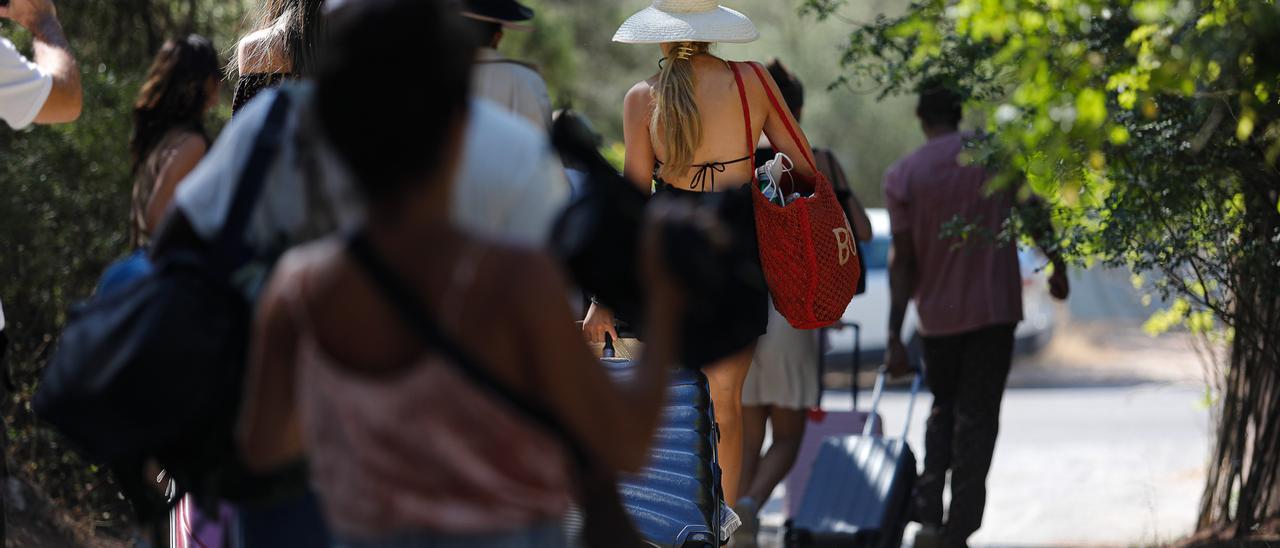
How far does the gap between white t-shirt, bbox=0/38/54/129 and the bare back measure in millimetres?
1807

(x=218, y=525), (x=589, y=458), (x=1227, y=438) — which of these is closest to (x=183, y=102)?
(x=218, y=525)

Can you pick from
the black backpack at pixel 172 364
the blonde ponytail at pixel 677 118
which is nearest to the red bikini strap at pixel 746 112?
the blonde ponytail at pixel 677 118

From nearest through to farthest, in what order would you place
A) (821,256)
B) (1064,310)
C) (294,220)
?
(294,220), (821,256), (1064,310)

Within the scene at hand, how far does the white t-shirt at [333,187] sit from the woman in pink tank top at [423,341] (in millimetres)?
67

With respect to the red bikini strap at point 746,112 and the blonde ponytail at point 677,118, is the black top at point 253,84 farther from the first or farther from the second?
the red bikini strap at point 746,112

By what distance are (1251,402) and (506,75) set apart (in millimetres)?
3008

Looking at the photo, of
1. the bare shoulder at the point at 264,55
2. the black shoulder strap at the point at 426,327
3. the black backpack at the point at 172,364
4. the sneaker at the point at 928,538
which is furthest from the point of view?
the sneaker at the point at 928,538

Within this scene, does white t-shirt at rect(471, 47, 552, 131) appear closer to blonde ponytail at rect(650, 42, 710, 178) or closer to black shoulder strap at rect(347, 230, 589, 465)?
blonde ponytail at rect(650, 42, 710, 178)

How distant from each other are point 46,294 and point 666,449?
132 inches

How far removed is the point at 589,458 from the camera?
2.24m

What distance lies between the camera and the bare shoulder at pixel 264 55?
13.4ft

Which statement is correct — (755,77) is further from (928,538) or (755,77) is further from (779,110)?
(928,538)

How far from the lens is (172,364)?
2391 millimetres

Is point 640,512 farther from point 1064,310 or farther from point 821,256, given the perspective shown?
point 1064,310
